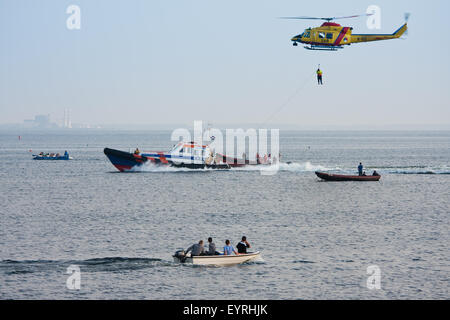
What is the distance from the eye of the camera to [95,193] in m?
72.3

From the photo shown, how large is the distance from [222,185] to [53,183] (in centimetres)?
2249

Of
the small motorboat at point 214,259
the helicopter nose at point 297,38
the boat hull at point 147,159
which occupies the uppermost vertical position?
the helicopter nose at point 297,38

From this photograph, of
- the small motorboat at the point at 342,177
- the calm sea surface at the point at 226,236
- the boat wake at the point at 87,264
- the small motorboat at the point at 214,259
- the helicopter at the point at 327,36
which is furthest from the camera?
the small motorboat at the point at 342,177

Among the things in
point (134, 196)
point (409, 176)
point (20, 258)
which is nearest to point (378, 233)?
point (20, 258)

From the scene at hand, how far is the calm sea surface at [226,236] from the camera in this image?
31500mm

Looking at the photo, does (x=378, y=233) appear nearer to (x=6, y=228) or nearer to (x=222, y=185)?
(x=6, y=228)

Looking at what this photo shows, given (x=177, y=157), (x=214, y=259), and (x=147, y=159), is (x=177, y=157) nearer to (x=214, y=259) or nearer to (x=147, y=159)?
(x=147, y=159)

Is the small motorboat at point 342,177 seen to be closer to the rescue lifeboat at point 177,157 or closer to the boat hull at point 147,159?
the rescue lifeboat at point 177,157

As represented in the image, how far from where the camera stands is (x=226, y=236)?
1743 inches

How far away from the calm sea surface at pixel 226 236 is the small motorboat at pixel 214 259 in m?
0.39

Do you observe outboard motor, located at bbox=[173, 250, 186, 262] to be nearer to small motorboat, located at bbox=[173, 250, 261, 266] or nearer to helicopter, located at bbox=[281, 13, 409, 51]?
small motorboat, located at bbox=[173, 250, 261, 266]

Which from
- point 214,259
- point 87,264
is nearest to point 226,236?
point 214,259

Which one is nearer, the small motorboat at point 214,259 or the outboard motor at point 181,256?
the small motorboat at point 214,259

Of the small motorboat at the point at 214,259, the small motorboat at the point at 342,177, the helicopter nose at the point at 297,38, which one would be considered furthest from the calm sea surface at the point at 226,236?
the helicopter nose at the point at 297,38
